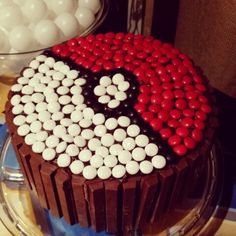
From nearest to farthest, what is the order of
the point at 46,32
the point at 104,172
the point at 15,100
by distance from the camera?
the point at 104,172 < the point at 15,100 < the point at 46,32

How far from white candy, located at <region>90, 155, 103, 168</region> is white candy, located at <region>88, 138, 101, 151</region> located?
2 cm

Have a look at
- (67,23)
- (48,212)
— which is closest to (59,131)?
(48,212)

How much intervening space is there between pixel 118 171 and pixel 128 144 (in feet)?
0.18

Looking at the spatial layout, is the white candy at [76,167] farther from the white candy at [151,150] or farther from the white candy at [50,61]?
the white candy at [50,61]

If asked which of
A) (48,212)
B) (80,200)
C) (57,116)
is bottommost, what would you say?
(48,212)

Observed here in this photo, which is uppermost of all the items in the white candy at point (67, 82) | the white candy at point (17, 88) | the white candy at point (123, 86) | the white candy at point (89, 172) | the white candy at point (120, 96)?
the white candy at point (123, 86)

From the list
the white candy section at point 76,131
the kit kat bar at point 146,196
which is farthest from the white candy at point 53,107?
the kit kat bar at point 146,196

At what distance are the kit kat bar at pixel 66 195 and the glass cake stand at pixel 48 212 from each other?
61 mm

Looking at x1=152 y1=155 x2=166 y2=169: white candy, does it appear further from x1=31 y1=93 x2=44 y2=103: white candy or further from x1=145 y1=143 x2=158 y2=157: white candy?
x1=31 y1=93 x2=44 y2=103: white candy

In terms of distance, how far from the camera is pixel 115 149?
773mm

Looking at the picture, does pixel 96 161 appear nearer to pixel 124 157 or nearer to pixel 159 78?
pixel 124 157

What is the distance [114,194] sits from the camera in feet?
2.44

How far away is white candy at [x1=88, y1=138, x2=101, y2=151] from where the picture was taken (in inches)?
30.6

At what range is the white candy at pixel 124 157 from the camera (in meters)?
0.76
